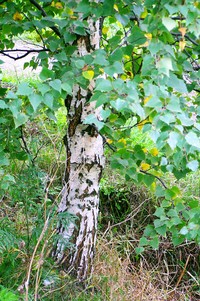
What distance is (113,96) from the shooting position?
175 cm

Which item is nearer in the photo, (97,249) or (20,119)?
(20,119)

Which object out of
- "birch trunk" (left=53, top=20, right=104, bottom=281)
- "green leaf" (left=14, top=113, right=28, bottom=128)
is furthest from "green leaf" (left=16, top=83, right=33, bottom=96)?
"birch trunk" (left=53, top=20, right=104, bottom=281)

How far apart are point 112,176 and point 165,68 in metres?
2.71

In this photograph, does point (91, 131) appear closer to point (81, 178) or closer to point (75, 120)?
point (75, 120)

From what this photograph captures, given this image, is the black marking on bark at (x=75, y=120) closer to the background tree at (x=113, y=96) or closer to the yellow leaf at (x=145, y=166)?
the background tree at (x=113, y=96)

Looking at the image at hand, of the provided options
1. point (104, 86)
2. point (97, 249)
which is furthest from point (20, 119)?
point (97, 249)

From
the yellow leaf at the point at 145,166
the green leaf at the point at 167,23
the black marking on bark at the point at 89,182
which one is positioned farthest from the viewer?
the black marking on bark at the point at 89,182

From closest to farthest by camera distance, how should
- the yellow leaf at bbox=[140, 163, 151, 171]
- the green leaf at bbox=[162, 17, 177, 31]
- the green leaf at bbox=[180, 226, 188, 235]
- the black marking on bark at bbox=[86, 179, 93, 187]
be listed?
1. the green leaf at bbox=[162, 17, 177, 31]
2. the green leaf at bbox=[180, 226, 188, 235]
3. the yellow leaf at bbox=[140, 163, 151, 171]
4. the black marking on bark at bbox=[86, 179, 93, 187]

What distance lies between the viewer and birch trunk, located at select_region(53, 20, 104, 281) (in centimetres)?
267

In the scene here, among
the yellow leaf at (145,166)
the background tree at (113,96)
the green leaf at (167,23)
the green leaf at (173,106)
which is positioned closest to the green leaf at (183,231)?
the background tree at (113,96)

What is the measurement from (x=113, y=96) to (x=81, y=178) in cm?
111

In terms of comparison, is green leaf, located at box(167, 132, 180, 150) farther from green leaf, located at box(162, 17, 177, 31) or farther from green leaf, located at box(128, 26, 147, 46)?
green leaf, located at box(128, 26, 147, 46)

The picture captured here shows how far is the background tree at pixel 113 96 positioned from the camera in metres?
1.69

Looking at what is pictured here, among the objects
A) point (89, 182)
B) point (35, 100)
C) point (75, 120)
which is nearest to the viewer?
point (35, 100)
